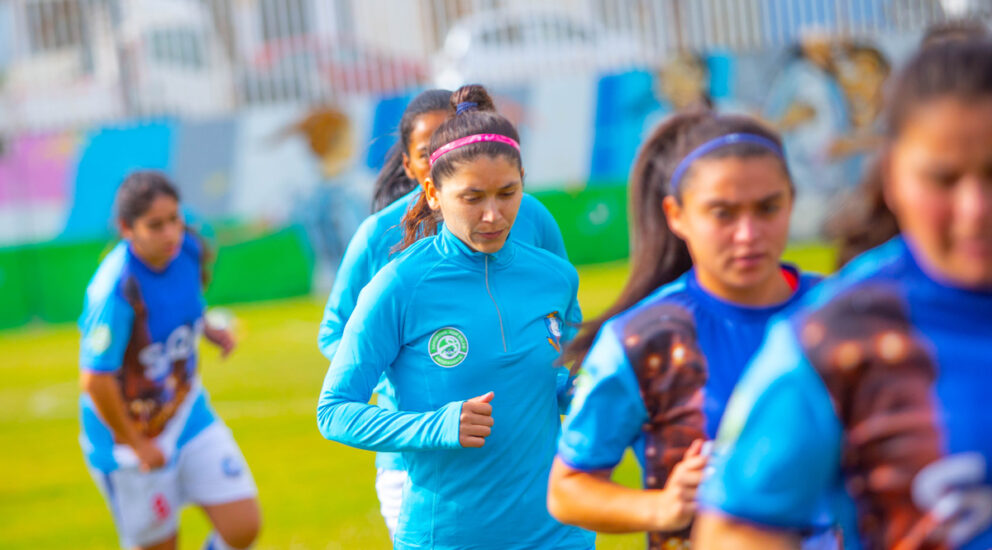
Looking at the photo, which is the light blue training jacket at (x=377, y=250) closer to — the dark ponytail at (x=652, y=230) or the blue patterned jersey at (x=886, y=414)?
the dark ponytail at (x=652, y=230)

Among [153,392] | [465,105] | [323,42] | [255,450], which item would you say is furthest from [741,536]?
[323,42]

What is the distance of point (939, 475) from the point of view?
5.77 ft

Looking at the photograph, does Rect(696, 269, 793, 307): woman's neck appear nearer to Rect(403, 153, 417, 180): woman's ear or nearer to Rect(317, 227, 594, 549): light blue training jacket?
Rect(317, 227, 594, 549): light blue training jacket

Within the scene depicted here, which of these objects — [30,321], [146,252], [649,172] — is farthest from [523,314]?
[30,321]

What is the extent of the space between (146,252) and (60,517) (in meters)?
3.55

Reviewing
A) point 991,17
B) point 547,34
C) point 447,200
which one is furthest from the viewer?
point 547,34

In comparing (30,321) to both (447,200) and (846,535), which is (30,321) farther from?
(846,535)

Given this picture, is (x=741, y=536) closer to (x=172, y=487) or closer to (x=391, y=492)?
(x=391, y=492)

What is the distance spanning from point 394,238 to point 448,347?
32.6 inches

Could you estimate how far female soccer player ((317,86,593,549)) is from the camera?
3.43 m

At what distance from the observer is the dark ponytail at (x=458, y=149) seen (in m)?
3.49

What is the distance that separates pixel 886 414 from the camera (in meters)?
1.77

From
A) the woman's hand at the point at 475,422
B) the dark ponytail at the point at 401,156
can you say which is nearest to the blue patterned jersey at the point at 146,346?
the dark ponytail at the point at 401,156

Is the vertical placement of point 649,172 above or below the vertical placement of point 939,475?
above
